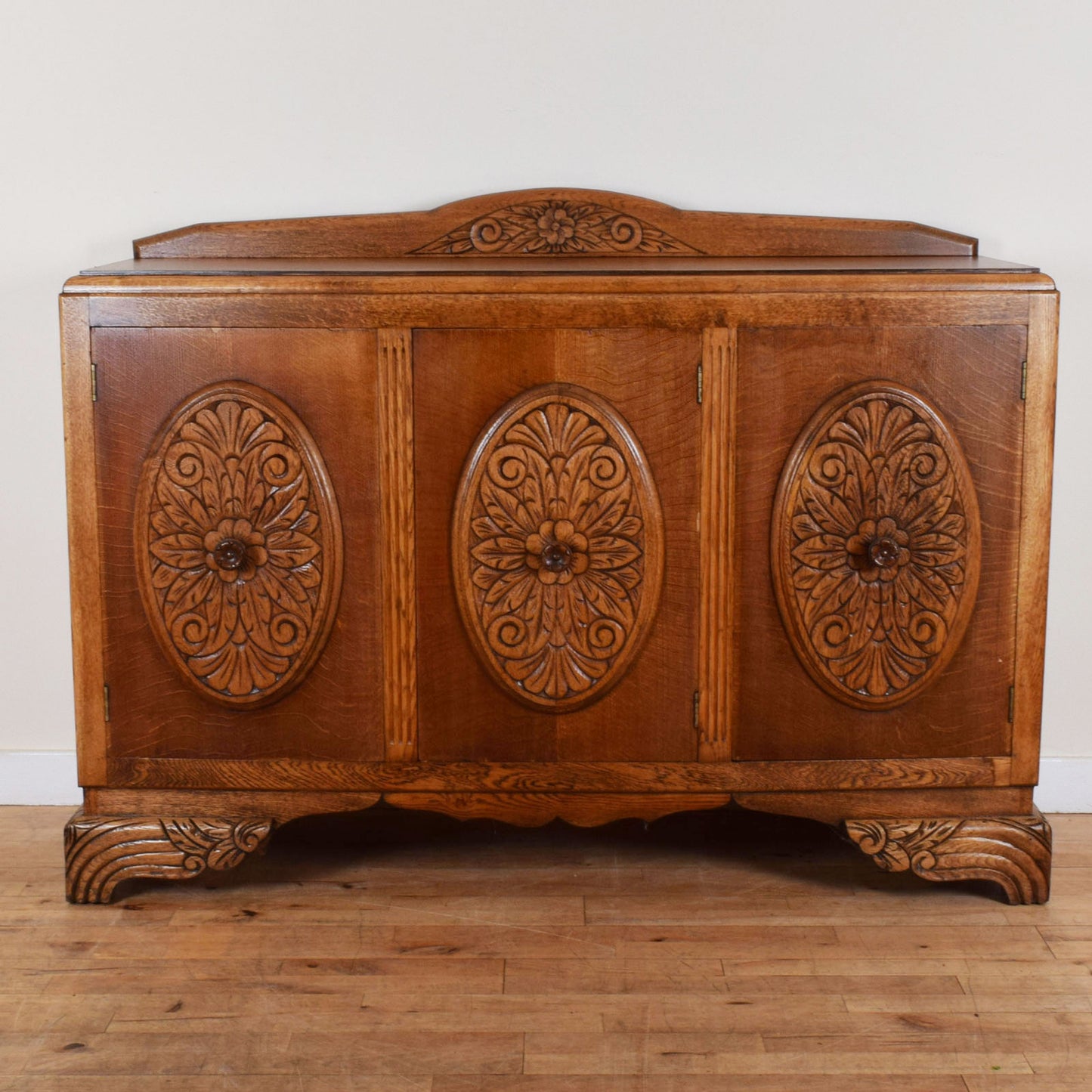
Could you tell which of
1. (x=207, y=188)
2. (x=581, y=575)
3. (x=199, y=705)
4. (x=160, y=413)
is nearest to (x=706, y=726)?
(x=581, y=575)

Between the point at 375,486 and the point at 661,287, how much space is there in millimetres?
495

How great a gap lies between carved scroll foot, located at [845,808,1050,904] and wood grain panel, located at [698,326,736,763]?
259mm

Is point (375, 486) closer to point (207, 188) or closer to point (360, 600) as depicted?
point (360, 600)

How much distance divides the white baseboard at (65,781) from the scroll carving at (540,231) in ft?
3.78

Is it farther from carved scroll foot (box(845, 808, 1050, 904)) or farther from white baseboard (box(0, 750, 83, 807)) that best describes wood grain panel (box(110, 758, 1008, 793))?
white baseboard (box(0, 750, 83, 807))

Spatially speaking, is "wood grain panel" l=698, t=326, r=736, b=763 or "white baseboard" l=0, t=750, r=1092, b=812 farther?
"white baseboard" l=0, t=750, r=1092, b=812

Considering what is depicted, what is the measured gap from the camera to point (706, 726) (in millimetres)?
1947

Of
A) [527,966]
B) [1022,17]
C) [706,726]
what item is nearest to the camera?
[527,966]

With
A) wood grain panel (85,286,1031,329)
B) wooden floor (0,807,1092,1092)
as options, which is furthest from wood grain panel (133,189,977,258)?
wooden floor (0,807,1092,1092)

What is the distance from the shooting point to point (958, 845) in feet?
6.53

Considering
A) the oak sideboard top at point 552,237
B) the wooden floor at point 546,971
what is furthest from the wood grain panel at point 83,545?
the oak sideboard top at point 552,237

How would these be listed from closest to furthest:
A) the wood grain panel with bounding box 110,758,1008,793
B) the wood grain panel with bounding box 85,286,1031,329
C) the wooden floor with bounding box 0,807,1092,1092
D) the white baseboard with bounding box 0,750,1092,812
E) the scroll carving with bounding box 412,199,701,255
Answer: the wooden floor with bounding box 0,807,1092,1092 < the wood grain panel with bounding box 85,286,1031,329 < the wood grain panel with bounding box 110,758,1008,793 < the scroll carving with bounding box 412,199,701,255 < the white baseboard with bounding box 0,750,1092,812

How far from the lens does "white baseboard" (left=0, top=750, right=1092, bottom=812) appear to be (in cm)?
240

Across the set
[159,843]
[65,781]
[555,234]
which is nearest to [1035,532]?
[555,234]
